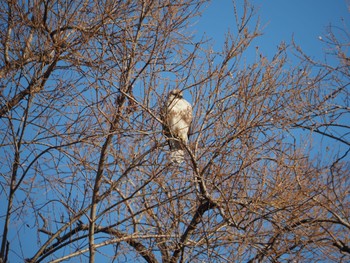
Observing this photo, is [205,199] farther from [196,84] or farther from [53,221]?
[53,221]

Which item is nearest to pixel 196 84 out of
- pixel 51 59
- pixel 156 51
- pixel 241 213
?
pixel 156 51

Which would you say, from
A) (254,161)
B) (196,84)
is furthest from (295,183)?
(196,84)

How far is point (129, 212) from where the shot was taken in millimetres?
4676

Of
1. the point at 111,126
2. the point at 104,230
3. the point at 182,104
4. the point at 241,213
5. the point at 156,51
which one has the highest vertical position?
the point at 182,104

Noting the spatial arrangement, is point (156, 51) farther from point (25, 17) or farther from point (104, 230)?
point (104, 230)

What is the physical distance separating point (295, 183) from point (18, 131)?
2.29 m

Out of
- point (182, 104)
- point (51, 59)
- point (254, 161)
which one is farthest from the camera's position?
point (182, 104)

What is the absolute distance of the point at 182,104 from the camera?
5.39 m

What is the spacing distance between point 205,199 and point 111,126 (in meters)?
0.96

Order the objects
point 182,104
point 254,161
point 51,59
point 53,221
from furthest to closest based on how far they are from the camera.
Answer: point 182,104 < point 51,59 < point 53,221 < point 254,161

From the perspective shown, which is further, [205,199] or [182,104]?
[182,104]

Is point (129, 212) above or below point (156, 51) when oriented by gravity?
below

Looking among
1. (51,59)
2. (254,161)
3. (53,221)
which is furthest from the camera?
(51,59)

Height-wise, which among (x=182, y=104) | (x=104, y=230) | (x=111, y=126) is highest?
(x=182, y=104)
